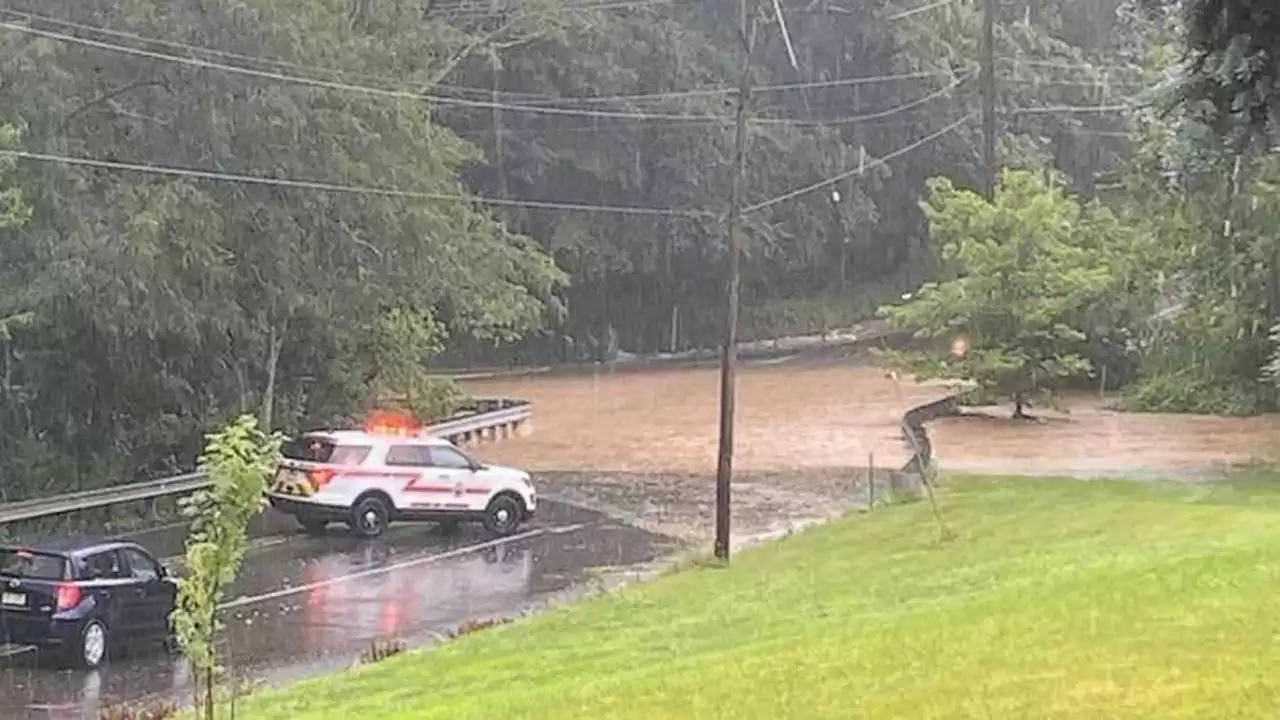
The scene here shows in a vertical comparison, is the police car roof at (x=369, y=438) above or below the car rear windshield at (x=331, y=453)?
above

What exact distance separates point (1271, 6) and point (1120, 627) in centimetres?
719

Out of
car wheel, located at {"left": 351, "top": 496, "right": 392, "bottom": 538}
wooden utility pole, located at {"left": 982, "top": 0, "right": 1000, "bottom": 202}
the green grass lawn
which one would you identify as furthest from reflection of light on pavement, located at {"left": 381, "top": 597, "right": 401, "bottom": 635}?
wooden utility pole, located at {"left": 982, "top": 0, "right": 1000, "bottom": 202}

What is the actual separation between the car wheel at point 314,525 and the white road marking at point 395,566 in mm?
2863

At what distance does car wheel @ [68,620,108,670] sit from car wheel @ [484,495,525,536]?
37.4 feet

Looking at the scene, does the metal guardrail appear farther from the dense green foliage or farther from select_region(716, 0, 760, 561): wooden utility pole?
select_region(716, 0, 760, 561): wooden utility pole

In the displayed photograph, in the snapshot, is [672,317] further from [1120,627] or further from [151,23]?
[1120,627]

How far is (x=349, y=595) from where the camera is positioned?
23797 mm

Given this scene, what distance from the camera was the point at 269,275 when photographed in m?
33.8

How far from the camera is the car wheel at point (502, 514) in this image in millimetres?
30547

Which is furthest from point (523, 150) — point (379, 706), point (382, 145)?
point (379, 706)

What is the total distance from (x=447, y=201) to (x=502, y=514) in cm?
1014

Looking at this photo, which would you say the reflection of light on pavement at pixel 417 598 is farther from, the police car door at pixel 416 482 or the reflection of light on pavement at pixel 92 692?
the police car door at pixel 416 482

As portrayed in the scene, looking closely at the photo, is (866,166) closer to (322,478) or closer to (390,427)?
(390,427)

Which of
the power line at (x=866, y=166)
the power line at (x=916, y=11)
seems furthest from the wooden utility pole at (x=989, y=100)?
the power line at (x=866, y=166)
